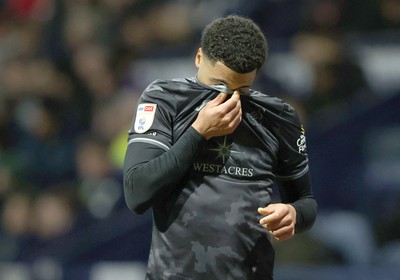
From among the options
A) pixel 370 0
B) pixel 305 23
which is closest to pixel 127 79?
pixel 305 23

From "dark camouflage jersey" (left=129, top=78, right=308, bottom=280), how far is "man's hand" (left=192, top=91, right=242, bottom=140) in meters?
0.07

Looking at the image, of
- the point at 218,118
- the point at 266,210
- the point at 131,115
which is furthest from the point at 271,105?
the point at 131,115

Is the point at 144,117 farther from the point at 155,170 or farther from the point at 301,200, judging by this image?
the point at 301,200

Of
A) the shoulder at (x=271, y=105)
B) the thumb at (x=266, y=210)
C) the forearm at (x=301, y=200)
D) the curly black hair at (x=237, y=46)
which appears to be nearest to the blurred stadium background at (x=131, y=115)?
the forearm at (x=301, y=200)

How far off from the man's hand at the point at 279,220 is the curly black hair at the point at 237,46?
1.36 feet

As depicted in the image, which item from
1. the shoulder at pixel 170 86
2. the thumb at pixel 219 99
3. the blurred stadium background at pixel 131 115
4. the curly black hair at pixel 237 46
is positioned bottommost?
the blurred stadium background at pixel 131 115

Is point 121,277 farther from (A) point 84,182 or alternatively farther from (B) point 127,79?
(B) point 127,79

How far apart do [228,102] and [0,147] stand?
18.3 feet

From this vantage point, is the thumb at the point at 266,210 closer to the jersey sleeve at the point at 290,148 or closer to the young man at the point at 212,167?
the young man at the point at 212,167

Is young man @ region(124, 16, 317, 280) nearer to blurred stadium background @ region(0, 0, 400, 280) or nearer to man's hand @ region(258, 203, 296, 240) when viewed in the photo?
man's hand @ region(258, 203, 296, 240)

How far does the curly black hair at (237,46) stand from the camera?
285 cm

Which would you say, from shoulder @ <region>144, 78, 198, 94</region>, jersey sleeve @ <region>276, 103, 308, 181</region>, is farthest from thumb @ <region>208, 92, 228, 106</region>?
jersey sleeve @ <region>276, 103, 308, 181</region>

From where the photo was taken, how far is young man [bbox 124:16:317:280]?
2.82m

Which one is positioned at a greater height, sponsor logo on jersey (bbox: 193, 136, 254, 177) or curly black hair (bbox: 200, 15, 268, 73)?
curly black hair (bbox: 200, 15, 268, 73)
